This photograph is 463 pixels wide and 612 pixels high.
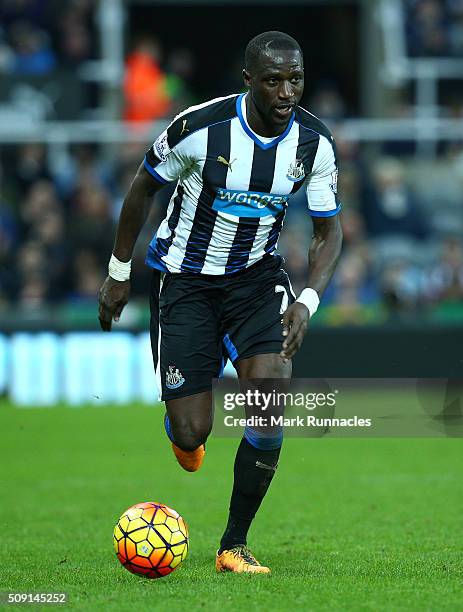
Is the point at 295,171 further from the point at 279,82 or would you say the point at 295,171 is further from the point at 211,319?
the point at 211,319

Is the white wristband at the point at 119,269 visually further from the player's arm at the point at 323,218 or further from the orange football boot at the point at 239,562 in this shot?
the orange football boot at the point at 239,562

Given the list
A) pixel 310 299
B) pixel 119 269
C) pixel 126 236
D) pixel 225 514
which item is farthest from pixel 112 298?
pixel 225 514

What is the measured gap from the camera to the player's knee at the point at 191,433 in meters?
6.30

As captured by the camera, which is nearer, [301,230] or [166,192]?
[166,192]

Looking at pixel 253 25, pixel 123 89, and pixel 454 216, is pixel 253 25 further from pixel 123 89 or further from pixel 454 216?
pixel 454 216

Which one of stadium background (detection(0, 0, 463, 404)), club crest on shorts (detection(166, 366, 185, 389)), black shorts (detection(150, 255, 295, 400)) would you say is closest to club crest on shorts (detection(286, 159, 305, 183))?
black shorts (detection(150, 255, 295, 400))

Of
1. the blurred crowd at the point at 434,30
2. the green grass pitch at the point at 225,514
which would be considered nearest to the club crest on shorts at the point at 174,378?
the green grass pitch at the point at 225,514

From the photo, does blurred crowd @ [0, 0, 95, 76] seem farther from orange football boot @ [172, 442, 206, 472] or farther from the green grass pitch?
orange football boot @ [172, 442, 206, 472]

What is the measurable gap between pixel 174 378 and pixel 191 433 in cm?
29

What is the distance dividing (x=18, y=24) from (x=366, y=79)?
5.38 metres

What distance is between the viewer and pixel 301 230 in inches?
648

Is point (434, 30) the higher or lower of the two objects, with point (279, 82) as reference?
lower

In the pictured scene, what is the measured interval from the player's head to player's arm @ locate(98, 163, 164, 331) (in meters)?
0.75

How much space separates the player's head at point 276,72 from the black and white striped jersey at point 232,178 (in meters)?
0.25
